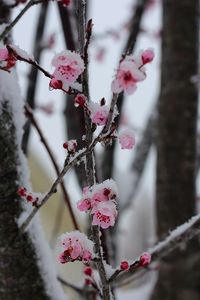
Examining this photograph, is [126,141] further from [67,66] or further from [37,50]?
[37,50]

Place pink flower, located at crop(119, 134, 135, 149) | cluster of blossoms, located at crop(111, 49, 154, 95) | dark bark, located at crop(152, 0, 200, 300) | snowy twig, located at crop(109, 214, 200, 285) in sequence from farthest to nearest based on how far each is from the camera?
dark bark, located at crop(152, 0, 200, 300), snowy twig, located at crop(109, 214, 200, 285), pink flower, located at crop(119, 134, 135, 149), cluster of blossoms, located at crop(111, 49, 154, 95)

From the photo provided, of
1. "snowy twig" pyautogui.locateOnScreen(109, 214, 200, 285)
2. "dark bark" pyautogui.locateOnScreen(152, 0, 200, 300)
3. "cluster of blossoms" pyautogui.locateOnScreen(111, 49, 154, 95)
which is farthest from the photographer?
"dark bark" pyautogui.locateOnScreen(152, 0, 200, 300)

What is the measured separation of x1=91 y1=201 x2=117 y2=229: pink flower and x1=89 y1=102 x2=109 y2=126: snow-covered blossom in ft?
0.33

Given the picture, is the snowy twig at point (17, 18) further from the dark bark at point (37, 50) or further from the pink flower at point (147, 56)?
the dark bark at point (37, 50)

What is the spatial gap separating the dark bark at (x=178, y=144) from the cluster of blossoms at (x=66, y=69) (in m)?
1.34

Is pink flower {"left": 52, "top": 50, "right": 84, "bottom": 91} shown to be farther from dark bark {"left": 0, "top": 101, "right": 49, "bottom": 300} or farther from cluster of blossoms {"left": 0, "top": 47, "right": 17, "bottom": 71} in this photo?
dark bark {"left": 0, "top": 101, "right": 49, "bottom": 300}

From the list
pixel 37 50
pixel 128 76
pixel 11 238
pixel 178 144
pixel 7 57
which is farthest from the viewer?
pixel 37 50

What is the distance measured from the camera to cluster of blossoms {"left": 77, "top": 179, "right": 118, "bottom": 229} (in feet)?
1.75

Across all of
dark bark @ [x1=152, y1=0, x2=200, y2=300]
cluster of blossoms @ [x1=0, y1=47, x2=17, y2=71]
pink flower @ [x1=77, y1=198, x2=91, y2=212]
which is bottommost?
pink flower @ [x1=77, y1=198, x2=91, y2=212]

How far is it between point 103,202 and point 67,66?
17cm

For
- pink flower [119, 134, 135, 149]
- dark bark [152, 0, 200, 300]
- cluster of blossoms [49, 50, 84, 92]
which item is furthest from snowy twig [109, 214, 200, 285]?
dark bark [152, 0, 200, 300]

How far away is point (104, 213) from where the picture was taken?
53 cm

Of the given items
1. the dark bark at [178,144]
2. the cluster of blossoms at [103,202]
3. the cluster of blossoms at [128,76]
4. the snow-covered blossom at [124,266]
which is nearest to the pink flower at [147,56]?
the cluster of blossoms at [128,76]

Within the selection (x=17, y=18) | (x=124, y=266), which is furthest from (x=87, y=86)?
(x=124, y=266)
